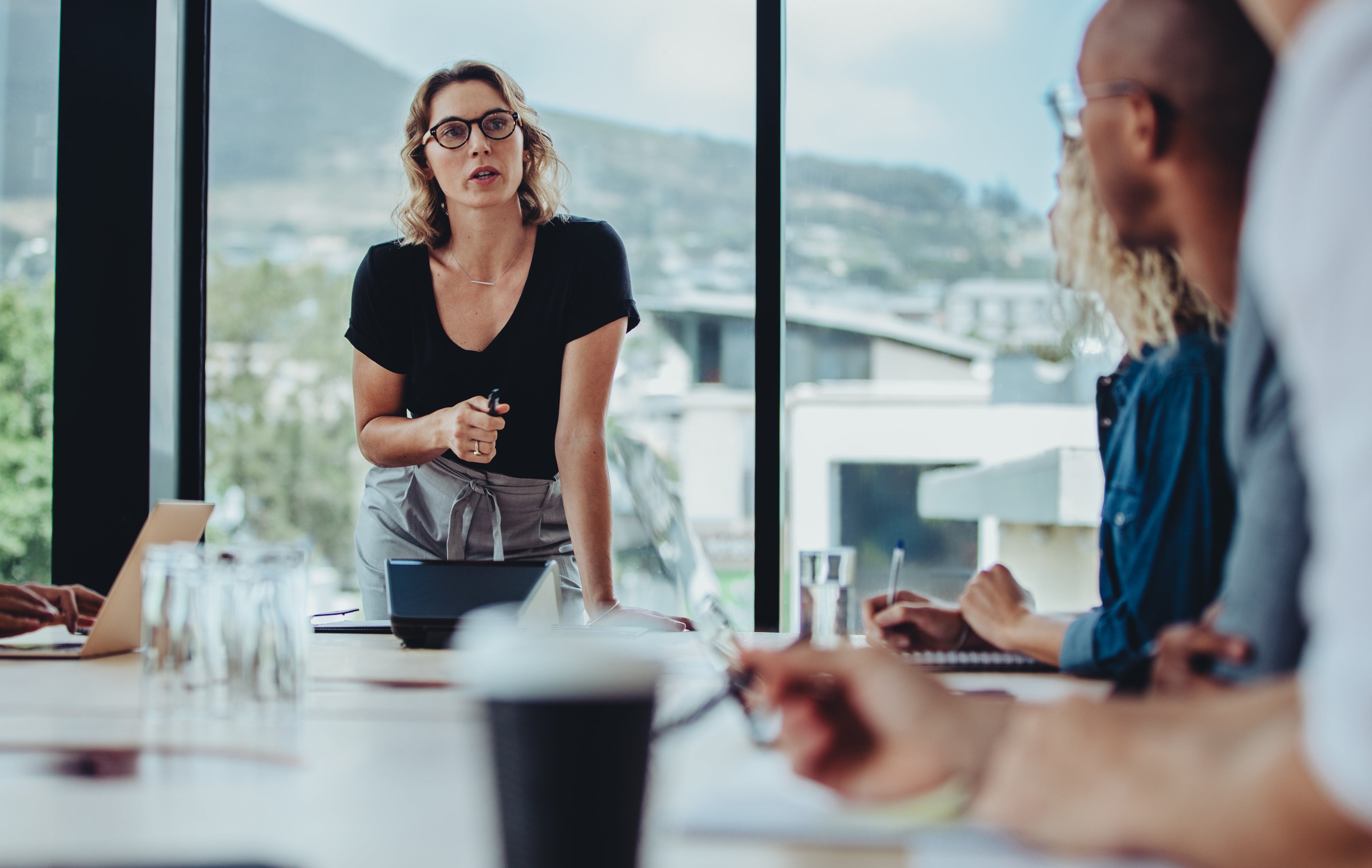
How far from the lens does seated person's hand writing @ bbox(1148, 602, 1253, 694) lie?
87 cm

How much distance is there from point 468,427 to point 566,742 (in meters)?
1.77

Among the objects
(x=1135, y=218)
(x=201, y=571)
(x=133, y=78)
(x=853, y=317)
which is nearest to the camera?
(x=201, y=571)

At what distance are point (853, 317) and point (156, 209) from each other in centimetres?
199

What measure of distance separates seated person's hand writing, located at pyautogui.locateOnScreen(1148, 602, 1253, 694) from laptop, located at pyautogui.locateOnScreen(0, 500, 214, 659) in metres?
1.21

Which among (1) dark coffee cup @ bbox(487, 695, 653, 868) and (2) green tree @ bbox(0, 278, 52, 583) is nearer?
(1) dark coffee cup @ bbox(487, 695, 653, 868)

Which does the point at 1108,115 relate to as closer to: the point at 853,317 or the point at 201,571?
the point at 201,571

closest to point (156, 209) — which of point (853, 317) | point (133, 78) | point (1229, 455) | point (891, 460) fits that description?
point (133, 78)

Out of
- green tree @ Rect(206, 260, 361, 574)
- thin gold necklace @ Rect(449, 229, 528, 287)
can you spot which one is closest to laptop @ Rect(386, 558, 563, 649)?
A: thin gold necklace @ Rect(449, 229, 528, 287)

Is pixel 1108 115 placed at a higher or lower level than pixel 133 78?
lower

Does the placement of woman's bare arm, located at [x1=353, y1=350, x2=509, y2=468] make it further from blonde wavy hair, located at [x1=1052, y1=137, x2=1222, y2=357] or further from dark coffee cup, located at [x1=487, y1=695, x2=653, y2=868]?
dark coffee cup, located at [x1=487, y1=695, x2=653, y2=868]

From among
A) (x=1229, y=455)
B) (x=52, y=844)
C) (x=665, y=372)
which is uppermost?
(x=665, y=372)

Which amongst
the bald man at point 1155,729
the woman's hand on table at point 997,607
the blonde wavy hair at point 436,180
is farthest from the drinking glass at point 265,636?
the blonde wavy hair at point 436,180

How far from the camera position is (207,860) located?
663 mm

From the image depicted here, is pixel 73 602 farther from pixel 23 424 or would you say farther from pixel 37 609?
pixel 23 424
